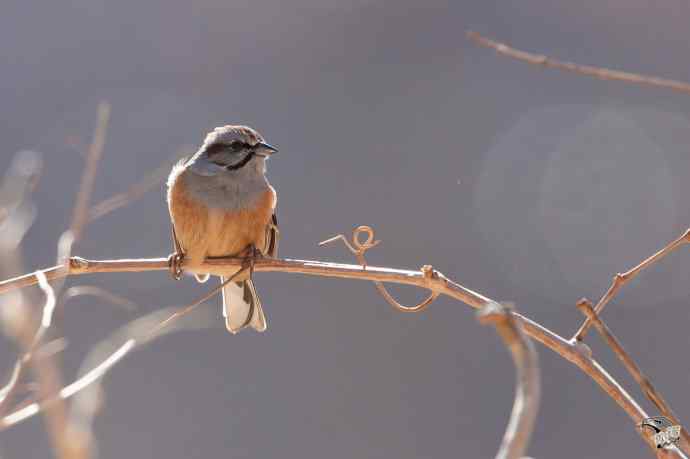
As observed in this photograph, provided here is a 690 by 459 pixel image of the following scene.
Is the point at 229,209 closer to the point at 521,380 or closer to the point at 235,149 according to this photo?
the point at 235,149

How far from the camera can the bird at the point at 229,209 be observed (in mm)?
3932

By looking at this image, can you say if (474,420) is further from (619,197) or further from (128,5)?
(128,5)

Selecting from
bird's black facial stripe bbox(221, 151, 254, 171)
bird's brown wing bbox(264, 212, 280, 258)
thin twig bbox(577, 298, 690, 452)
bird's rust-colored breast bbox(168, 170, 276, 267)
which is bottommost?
thin twig bbox(577, 298, 690, 452)

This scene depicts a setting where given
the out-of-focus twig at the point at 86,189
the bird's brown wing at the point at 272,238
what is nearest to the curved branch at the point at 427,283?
the out-of-focus twig at the point at 86,189

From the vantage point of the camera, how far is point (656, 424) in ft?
5.53

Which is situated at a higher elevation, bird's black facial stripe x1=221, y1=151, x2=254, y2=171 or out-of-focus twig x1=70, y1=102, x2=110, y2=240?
bird's black facial stripe x1=221, y1=151, x2=254, y2=171

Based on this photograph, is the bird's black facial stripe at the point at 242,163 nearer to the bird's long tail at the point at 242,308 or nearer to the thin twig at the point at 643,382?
the bird's long tail at the point at 242,308

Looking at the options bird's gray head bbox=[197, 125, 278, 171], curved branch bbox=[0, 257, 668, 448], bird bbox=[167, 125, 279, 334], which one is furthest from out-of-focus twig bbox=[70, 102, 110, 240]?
bird's gray head bbox=[197, 125, 278, 171]

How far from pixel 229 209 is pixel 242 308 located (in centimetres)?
49

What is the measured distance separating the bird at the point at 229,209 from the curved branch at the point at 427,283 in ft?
4.80

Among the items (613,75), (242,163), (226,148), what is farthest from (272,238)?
(613,75)

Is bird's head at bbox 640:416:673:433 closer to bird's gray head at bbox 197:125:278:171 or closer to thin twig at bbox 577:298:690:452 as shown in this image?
thin twig at bbox 577:298:690:452

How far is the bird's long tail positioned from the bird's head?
2.46 metres

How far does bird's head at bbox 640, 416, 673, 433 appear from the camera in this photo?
1.57 meters
